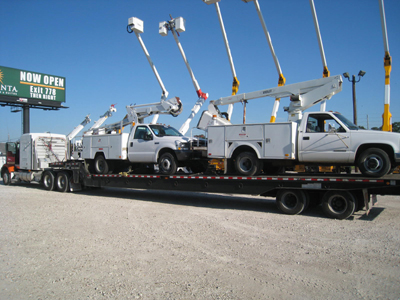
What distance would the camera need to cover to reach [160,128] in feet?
39.4

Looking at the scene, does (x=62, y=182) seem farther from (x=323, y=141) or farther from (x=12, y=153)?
(x=323, y=141)

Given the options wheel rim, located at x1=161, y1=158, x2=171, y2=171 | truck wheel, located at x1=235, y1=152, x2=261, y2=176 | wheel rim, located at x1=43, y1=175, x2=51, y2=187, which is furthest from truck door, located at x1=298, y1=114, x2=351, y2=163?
wheel rim, located at x1=43, y1=175, x2=51, y2=187

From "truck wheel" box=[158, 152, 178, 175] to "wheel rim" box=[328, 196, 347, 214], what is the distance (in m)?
5.12

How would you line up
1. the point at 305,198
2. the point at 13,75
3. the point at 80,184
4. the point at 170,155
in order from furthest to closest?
the point at 13,75 → the point at 80,184 → the point at 170,155 → the point at 305,198

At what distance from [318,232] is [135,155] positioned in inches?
285

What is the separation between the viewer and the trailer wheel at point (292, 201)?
9.01 meters

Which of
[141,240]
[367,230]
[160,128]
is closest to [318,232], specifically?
[367,230]

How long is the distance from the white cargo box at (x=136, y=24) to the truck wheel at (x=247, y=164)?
45.0ft

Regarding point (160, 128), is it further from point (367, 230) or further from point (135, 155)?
point (367, 230)

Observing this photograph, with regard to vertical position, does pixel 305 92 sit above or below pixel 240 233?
above

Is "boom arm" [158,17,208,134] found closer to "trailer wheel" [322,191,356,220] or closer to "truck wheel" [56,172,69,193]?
"truck wheel" [56,172,69,193]

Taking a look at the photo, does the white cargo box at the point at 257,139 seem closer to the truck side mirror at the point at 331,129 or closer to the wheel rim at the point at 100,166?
the truck side mirror at the point at 331,129

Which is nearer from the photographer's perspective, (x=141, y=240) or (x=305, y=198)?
(x=141, y=240)

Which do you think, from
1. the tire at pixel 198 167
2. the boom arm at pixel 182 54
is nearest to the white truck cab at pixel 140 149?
the tire at pixel 198 167
